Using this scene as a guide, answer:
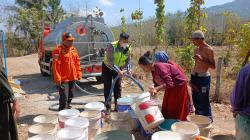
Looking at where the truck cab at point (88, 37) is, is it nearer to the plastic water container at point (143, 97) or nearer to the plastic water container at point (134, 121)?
the plastic water container at point (134, 121)

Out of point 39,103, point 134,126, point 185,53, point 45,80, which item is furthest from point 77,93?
point 134,126

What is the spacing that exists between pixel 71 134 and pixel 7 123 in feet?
2.30

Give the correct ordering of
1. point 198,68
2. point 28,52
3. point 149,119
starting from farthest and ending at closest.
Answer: point 28,52 < point 198,68 < point 149,119

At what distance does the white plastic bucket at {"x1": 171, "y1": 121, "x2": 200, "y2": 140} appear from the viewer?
3170 mm

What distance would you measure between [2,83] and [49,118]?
1.48 meters

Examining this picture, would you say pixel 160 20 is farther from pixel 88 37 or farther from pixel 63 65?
pixel 63 65

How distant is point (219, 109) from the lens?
635cm

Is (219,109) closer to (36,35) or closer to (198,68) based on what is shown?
(198,68)

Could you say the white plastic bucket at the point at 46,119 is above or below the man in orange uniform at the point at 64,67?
below

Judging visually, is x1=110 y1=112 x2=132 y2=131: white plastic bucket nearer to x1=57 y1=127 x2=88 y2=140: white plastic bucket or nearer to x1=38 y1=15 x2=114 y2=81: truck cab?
x1=57 y1=127 x2=88 y2=140: white plastic bucket

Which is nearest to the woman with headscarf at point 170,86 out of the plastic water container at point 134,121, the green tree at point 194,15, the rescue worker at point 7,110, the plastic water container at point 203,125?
the plastic water container at point 203,125

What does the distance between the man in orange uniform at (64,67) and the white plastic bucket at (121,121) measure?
64.2 inches

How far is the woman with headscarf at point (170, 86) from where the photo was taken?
3740mm

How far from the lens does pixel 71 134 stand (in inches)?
132
